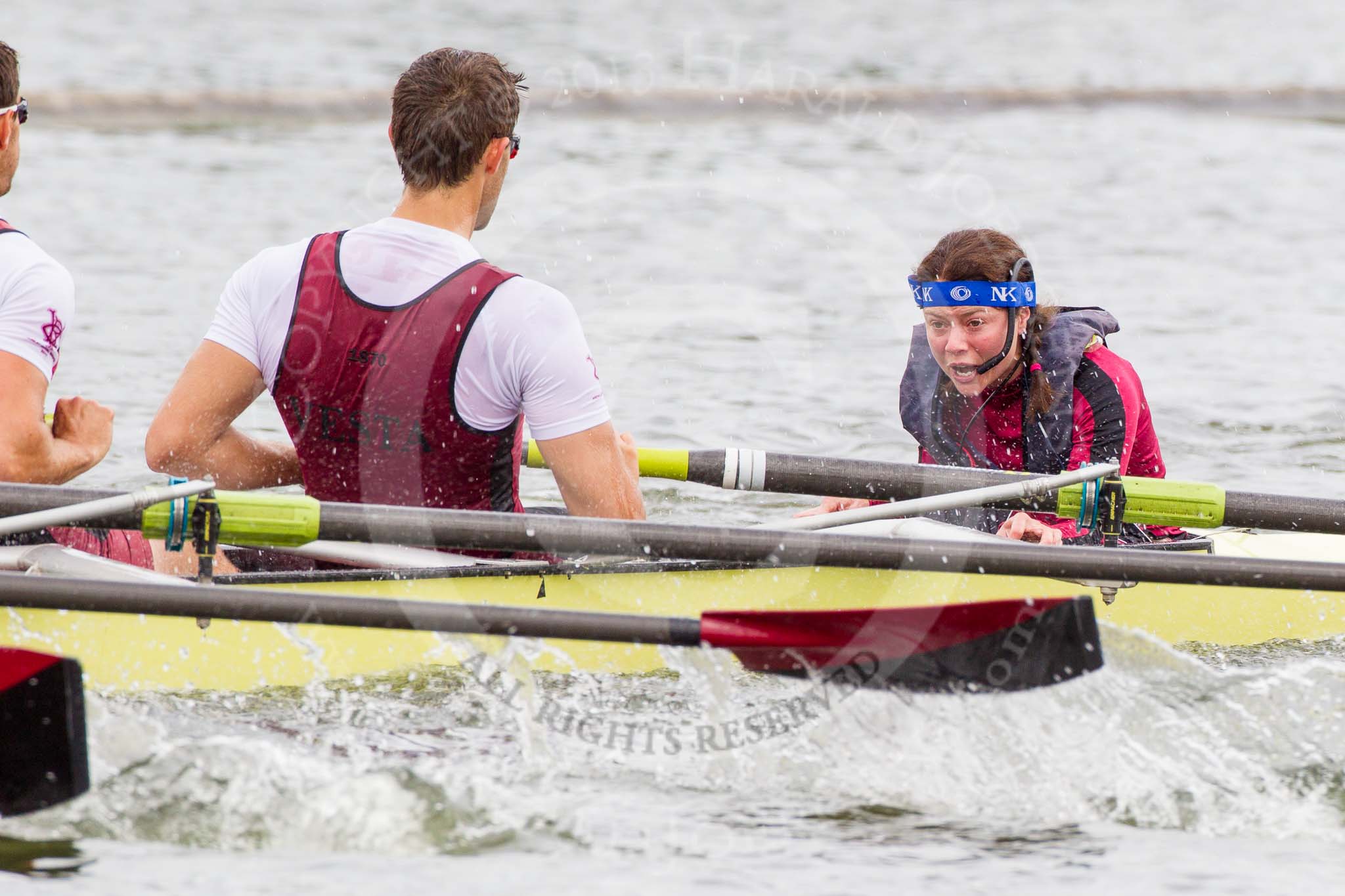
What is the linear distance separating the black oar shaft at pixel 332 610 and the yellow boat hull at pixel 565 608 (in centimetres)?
31

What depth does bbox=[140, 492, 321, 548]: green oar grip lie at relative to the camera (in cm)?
359

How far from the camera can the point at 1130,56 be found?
21.4 metres

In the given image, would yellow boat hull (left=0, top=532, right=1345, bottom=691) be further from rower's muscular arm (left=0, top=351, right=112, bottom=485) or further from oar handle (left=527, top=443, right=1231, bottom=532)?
rower's muscular arm (left=0, top=351, right=112, bottom=485)

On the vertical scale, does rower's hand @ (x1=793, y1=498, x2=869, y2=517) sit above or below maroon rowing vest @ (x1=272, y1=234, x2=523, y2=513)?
below

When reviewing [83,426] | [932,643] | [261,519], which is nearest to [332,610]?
[261,519]

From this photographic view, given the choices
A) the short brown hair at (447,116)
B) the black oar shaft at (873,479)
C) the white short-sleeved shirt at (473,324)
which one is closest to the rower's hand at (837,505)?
the black oar shaft at (873,479)

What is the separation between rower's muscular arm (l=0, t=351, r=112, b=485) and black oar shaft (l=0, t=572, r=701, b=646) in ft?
1.47

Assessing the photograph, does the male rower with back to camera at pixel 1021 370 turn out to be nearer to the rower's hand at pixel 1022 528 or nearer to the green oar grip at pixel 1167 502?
the rower's hand at pixel 1022 528

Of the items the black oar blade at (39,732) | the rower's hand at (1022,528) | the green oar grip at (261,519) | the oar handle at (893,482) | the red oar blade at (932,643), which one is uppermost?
the oar handle at (893,482)

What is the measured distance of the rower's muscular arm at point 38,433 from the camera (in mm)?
3805

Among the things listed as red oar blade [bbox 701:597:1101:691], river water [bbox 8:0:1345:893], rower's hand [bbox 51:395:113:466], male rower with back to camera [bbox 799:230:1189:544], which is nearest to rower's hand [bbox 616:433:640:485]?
river water [bbox 8:0:1345:893]

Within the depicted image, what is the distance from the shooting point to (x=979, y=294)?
4625mm

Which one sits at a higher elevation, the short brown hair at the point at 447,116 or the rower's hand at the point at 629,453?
the short brown hair at the point at 447,116

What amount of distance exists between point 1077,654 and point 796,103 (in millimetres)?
15149
